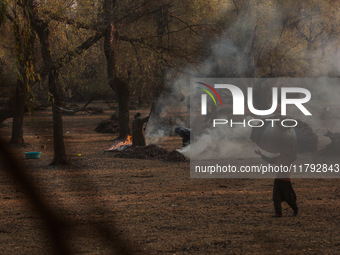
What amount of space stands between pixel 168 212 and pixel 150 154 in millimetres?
8291

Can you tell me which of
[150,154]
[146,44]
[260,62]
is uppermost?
[260,62]

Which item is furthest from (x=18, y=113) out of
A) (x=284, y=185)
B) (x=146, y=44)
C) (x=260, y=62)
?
(x=260, y=62)

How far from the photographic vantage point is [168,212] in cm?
944

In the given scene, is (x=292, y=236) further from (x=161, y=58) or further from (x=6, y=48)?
(x=6, y=48)

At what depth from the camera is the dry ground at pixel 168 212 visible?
288 inches

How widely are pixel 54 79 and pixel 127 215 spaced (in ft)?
20.8

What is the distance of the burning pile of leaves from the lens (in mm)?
16828

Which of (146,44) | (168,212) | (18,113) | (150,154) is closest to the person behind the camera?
(168,212)

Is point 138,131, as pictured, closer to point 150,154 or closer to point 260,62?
point 150,154

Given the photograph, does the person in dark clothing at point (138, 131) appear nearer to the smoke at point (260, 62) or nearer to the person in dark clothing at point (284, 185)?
the smoke at point (260, 62)

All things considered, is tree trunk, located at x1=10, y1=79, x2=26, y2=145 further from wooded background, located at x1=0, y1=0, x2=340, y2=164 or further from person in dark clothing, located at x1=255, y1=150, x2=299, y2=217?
person in dark clothing, located at x1=255, y1=150, x2=299, y2=217

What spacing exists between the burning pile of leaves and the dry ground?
0.99 meters

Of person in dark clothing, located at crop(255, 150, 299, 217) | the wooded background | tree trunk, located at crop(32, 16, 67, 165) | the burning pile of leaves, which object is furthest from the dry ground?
the wooded background

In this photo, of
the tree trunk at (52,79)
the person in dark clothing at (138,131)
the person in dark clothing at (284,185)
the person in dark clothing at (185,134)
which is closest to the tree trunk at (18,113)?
the person in dark clothing at (138,131)
